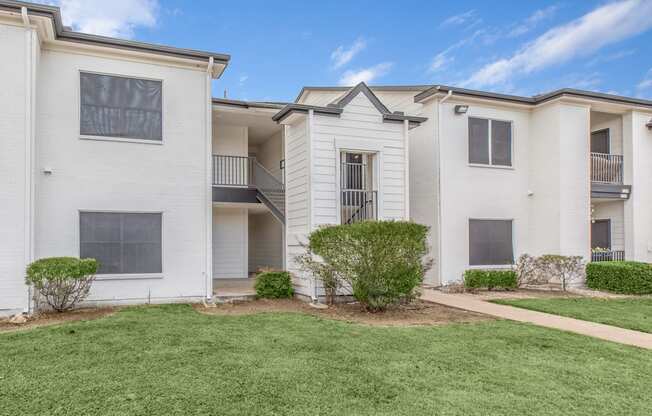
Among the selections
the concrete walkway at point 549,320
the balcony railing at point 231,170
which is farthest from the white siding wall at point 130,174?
the concrete walkway at point 549,320

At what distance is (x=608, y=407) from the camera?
4.57 m

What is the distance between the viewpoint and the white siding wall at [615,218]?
16.9 m

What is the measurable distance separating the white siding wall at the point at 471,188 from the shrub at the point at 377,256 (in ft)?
16.7

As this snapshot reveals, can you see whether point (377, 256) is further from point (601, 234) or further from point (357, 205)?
point (601, 234)

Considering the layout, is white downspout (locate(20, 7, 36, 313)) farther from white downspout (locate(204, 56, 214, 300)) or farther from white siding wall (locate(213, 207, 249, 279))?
white siding wall (locate(213, 207, 249, 279))

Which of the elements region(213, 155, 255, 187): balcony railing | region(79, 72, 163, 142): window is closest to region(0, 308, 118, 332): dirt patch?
region(79, 72, 163, 142): window

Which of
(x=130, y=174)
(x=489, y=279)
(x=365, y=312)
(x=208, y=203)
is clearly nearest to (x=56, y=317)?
(x=130, y=174)

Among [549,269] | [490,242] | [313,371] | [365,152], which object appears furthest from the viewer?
[490,242]

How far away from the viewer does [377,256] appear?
9.61 meters

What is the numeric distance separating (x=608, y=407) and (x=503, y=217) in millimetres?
11616

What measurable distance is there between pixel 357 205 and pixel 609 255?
1052cm

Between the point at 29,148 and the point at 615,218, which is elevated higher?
the point at 29,148

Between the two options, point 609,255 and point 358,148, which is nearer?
point 358,148

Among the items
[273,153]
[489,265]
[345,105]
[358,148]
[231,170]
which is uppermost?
[345,105]
